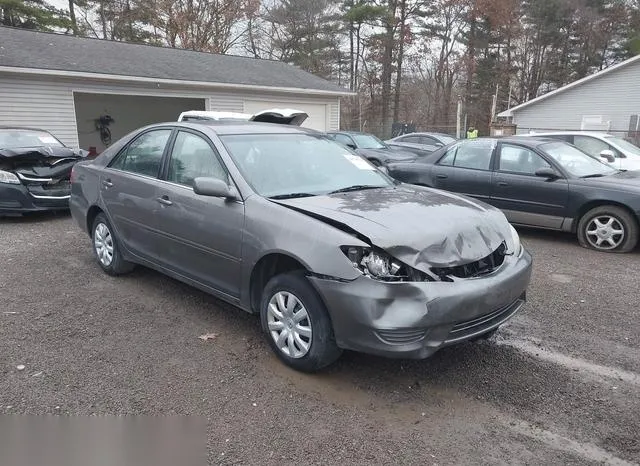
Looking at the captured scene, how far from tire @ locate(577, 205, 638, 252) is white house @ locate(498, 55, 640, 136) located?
17.1 metres

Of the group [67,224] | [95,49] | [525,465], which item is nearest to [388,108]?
[95,49]

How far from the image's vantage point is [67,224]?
313 inches

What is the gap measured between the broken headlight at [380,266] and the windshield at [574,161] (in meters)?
4.92

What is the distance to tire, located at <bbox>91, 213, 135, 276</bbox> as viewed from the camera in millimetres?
5051

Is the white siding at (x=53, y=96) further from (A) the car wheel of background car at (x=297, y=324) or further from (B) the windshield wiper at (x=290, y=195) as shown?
(A) the car wheel of background car at (x=297, y=324)

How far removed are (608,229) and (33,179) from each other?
27.3ft

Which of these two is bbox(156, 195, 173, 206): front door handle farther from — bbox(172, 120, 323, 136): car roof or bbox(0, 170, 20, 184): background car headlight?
bbox(0, 170, 20, 184): background car headlight

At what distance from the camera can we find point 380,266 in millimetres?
2920

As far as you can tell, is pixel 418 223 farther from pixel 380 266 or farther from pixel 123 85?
pixel 123 85

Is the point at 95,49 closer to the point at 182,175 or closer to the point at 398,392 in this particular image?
the point at 182,175

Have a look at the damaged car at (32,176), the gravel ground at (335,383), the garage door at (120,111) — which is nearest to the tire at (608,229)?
the gravel ground at (335,383)

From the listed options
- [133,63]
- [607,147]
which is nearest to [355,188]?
[607,147]

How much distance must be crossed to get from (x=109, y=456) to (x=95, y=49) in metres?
15.8

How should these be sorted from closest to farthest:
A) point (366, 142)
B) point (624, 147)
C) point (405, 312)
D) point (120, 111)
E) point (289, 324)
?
point (405, 312) → point (289, 324) → point (624, 147) → point (366, 142) → point (120, 111)
